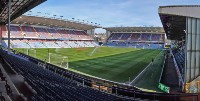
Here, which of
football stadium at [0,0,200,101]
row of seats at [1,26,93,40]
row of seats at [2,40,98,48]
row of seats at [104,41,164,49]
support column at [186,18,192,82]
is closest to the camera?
football stadium at [0,0,200,101]

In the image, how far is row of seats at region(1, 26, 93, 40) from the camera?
5949 centimetres

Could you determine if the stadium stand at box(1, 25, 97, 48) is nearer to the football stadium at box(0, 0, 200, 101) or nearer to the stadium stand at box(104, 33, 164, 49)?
the football stadium at box(0, 0, 200, 101)

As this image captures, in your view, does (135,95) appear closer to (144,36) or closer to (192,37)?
(192,37)

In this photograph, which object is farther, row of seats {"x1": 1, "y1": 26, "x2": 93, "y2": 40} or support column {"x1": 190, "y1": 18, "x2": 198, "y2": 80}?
row of seats {"x1": 1, "y1": 26, "x2": 93, "y2": 40}

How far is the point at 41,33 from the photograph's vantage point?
66.9 meters

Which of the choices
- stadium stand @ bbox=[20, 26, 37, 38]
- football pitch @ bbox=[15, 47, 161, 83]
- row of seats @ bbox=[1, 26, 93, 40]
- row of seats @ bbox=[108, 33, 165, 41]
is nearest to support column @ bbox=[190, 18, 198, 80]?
football pitch @ bbox=[15, 47, 161, 83]

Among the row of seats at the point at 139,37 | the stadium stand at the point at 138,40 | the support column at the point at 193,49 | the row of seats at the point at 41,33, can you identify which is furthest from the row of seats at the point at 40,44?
the support column at the point at 193,49

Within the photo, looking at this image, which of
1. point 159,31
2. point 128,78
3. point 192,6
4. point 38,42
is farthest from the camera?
point 159,31

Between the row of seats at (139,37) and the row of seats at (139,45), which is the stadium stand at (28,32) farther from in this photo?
the row of seats at (139,37)

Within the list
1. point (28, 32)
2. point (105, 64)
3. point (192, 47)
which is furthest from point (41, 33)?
point (192, 47)

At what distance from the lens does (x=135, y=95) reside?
11320mm

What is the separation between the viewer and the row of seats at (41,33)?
59.5 metres

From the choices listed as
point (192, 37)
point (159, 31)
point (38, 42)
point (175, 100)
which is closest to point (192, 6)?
point (192, 37)

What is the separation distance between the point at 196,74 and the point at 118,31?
79.2 m
